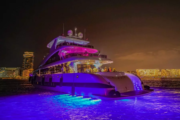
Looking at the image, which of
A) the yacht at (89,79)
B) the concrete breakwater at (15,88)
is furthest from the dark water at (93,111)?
the concrete breakwater at (15,88)

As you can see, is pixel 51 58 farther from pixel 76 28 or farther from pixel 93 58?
pixel 93 58

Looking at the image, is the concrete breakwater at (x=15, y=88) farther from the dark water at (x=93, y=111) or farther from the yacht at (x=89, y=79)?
the dark water at (x=93, y=111)

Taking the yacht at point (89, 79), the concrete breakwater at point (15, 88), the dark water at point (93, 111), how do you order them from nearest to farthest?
the dark water at point (93, 111)
the yacht at point (89, 79)
the concrete breakwater at point (15, 88)

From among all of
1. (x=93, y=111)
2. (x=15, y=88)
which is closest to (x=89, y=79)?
(x=93, y=111)

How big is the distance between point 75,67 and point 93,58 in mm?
3093

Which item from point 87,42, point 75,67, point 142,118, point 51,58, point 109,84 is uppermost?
point 87,42

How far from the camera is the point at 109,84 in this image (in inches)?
452

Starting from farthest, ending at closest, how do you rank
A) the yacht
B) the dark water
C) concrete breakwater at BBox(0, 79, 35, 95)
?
1. concrete breakwater at BBox(0, 79, 35, 95)
2. the yacht
3. the dark water

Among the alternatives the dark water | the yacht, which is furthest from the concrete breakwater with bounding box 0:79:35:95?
the dark water

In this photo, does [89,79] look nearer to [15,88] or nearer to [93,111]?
[93,111]

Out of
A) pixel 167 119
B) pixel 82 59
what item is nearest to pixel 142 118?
pixel 167 119

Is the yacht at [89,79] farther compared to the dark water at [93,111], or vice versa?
the yacht at [89,79]

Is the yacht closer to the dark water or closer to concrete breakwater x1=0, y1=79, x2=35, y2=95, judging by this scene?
the dark water

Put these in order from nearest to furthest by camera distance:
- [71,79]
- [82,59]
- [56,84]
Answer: [71,79]
[82,59]
[56,84]
